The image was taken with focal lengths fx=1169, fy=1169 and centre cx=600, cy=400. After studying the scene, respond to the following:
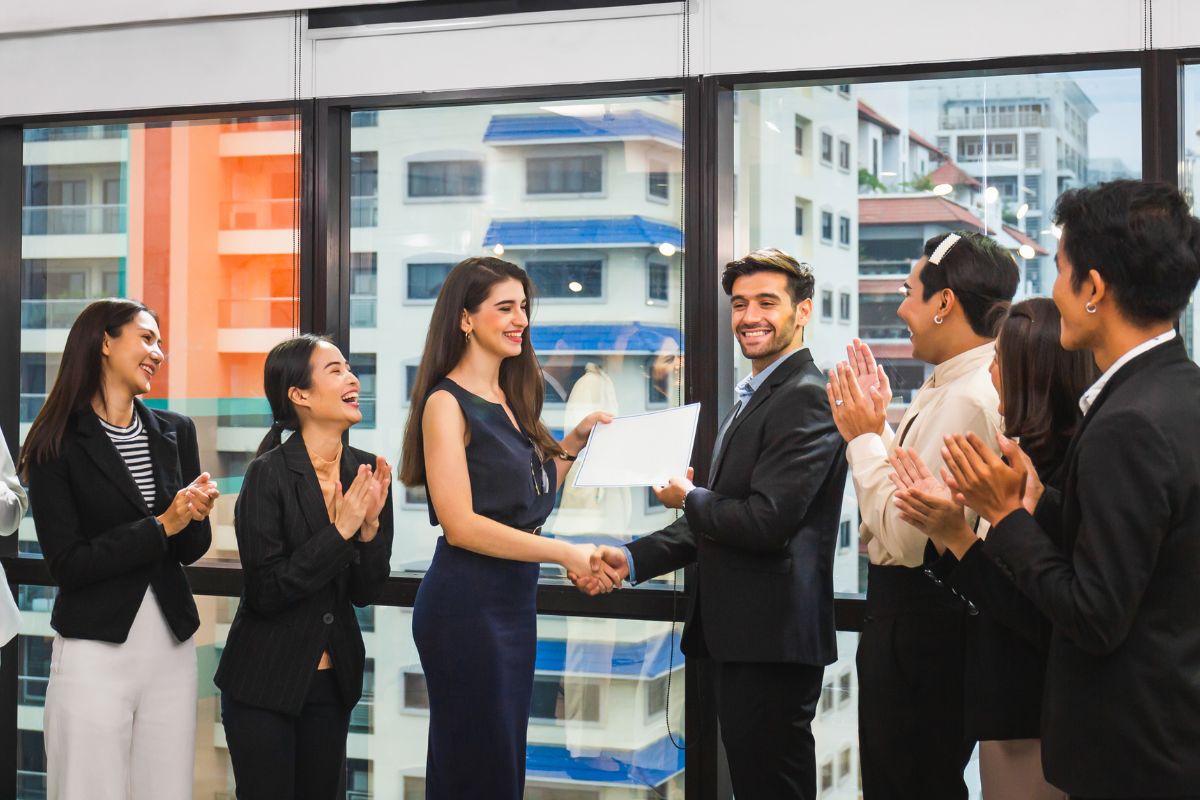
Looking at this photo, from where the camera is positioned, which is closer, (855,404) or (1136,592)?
(1136,592)

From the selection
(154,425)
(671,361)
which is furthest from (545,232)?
(154,425)

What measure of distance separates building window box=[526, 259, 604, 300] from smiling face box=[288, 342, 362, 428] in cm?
95

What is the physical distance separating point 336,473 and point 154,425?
62 centimetres

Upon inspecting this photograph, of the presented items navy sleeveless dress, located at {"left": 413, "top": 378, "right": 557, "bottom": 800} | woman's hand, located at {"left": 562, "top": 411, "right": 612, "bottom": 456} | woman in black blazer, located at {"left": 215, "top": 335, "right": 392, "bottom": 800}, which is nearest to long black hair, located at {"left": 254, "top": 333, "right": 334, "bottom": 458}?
woman in black blazer, located at {"left": 215, "top": 335, "right": 392, "bottom": 800}

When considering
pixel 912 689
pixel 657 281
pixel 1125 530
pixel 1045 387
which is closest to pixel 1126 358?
pixel 1125 530

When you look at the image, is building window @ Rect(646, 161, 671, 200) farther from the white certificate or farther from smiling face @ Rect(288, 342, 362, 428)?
smiling face @ Rect(288, 342, 362, 428)

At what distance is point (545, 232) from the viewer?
385 centimetres

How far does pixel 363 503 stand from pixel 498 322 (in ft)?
1.87

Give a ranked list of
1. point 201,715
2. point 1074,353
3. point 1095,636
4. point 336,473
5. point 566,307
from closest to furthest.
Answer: point 1095,636 → point 1074,353 → point 336,473 → point 566,307 → point 201,715

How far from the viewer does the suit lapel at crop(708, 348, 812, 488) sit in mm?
2961

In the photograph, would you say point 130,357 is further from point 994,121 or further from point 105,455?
point 994,121

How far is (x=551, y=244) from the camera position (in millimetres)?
3846

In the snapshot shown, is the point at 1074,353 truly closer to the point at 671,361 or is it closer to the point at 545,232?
the point at 671,361

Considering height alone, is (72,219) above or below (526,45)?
below
